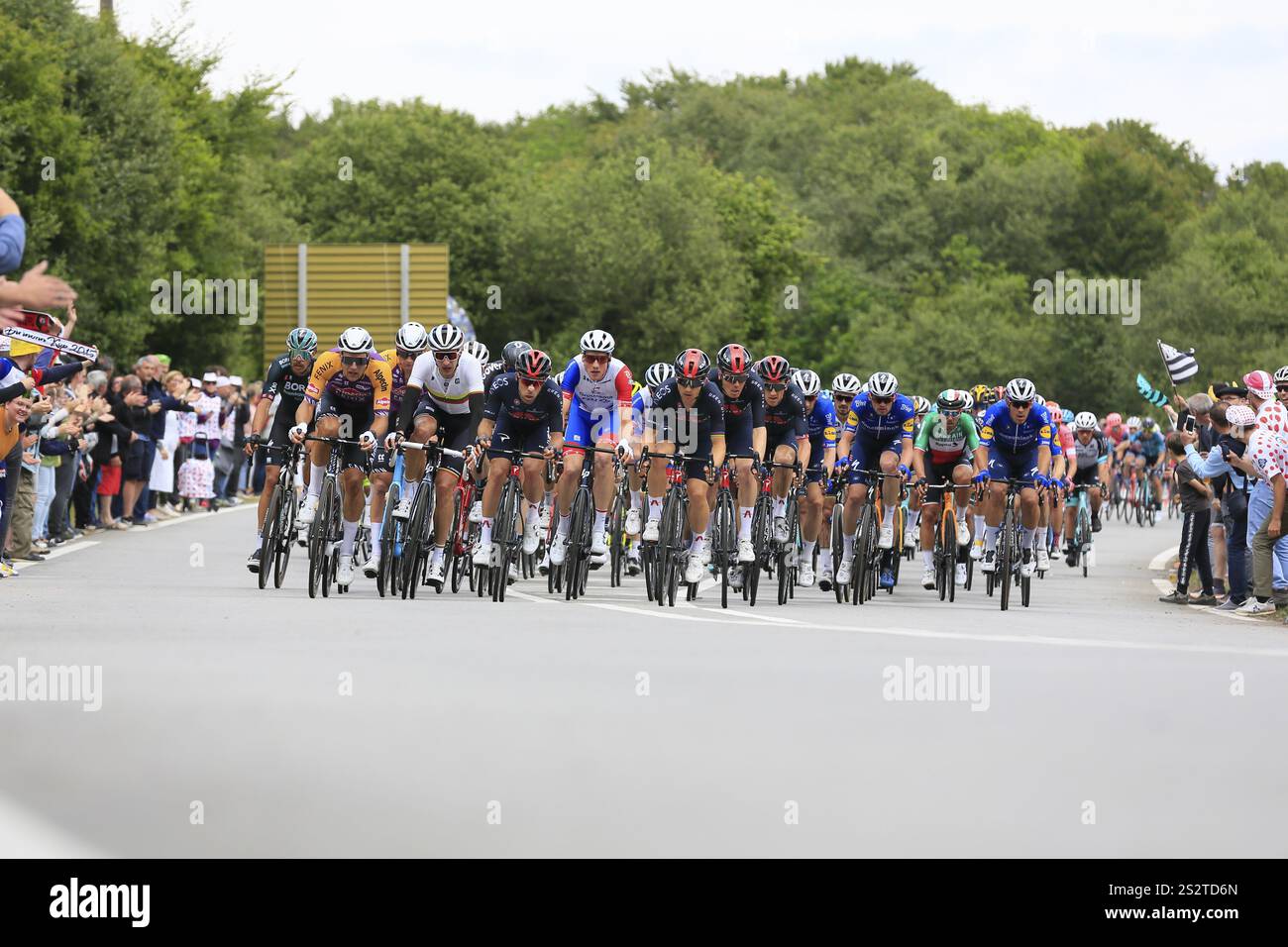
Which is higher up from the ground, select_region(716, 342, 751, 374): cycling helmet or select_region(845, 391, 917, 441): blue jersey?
select_region(716, 342, 751, 374): cycling helmet

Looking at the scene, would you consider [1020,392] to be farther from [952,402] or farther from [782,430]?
[782,430]

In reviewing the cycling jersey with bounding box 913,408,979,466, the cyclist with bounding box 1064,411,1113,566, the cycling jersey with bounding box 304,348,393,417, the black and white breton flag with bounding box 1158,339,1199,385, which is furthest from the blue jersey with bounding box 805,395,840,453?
the cyclist with bounding box 1064,411,1113,566

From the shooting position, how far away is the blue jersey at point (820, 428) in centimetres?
1994

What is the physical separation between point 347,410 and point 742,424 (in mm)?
2928

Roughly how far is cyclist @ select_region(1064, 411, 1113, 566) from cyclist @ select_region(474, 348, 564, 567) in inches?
418

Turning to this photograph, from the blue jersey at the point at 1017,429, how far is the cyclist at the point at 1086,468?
20.9 ft

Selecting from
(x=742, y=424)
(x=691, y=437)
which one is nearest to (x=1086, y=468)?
(x=742, y=424)

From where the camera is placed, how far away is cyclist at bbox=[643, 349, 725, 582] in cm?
1709

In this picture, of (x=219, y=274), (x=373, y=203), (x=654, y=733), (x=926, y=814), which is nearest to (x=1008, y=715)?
(x=654, y=733)

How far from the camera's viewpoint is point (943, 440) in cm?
2089

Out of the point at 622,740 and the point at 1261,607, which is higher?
the point at 622,740

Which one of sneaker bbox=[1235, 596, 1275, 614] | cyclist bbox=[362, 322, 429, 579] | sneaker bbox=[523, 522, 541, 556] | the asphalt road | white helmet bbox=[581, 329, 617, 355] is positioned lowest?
sneaker bbox=[1235, 596, 1275, 614]

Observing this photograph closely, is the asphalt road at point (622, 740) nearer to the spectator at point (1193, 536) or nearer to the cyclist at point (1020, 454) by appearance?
the cyclist at point (1020, 454)

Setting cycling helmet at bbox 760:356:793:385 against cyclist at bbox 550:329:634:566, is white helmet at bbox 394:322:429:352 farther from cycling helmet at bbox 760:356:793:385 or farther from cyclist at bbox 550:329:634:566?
cycling helmet at bbox 760:356:793:385
